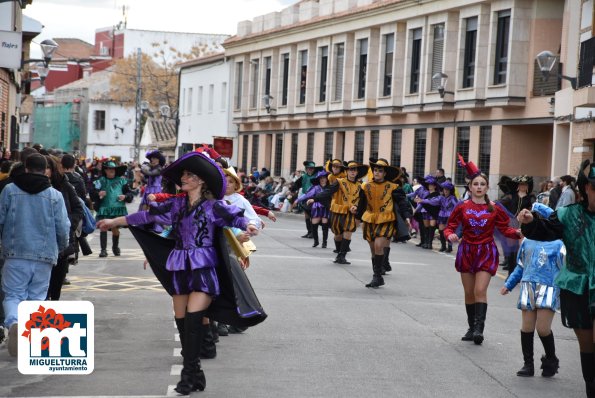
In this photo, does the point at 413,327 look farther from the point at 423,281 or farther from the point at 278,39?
the point at 278,39

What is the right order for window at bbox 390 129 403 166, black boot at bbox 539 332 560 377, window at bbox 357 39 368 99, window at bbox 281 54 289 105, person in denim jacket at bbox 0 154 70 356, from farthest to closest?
window at bbox 281 54 289 105
window at bbox 357 39 368 99
window at bbox 390 129 403 166
person in denim jacket at bbox 0 154 70 356
black boot at bbox 539 332 560 377

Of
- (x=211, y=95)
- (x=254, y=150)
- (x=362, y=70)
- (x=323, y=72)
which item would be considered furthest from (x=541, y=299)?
(x=211, y=95)

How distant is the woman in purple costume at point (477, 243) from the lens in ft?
39.4

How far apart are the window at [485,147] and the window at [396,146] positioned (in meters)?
7.12

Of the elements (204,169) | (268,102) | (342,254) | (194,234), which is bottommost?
(342,254)

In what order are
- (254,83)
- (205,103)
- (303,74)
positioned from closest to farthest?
1. (303,74)
2. (254,83)
3. (205,103)

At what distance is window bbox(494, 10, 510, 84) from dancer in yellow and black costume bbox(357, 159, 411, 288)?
69.8 ft

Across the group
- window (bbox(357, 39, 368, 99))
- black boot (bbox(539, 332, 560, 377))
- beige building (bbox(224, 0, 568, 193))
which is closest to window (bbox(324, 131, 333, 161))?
beige building (bbox(224, 0, 568, 193))

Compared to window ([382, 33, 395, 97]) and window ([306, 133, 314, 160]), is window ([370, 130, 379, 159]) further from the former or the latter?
window ([306, 133, 314, 160])

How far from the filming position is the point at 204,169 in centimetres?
912

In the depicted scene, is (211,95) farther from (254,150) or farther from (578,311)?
(578,311)

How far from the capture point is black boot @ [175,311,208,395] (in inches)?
348

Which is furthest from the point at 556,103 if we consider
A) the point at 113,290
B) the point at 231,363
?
the point at 231,363

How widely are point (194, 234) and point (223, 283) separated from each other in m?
0.47
